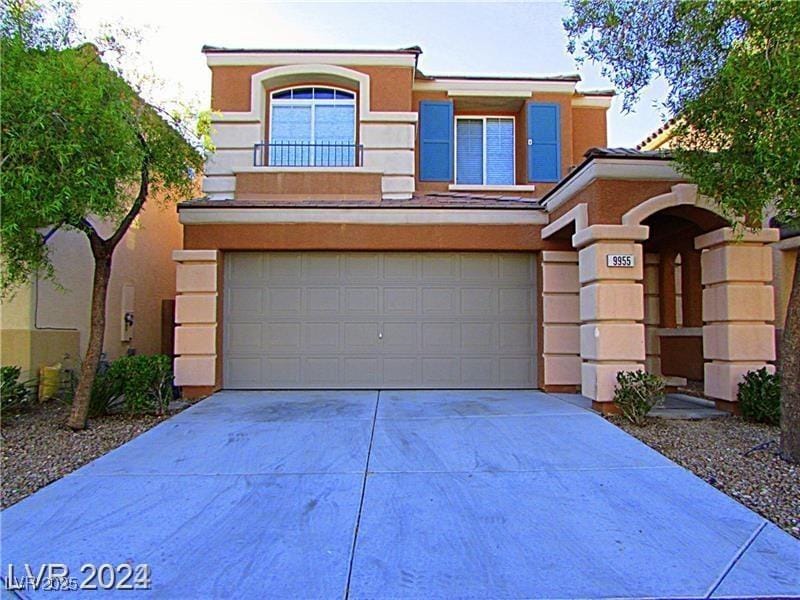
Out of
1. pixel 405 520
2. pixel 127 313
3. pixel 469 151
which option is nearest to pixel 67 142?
pixel 405 520

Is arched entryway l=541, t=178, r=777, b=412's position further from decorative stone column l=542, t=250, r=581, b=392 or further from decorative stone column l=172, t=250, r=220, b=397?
decorative stone column l=172, t=250, r=220, b=397

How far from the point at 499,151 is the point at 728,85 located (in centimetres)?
774

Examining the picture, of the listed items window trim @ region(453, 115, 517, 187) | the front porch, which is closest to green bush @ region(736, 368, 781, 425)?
the front porch

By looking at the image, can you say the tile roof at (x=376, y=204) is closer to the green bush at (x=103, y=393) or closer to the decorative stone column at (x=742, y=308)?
the decorative stone column at (x=742, y=308)

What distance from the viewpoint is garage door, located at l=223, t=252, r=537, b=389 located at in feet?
34.3

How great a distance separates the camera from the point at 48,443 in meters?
6.83

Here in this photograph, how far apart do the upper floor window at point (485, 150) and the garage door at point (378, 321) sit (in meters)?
3.18

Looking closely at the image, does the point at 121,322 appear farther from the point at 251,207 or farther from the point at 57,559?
the point at 57,559

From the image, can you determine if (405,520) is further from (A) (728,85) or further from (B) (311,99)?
(B) (311,99)

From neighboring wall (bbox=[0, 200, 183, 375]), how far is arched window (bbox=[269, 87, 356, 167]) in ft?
11.0

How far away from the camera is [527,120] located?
42.0 ft

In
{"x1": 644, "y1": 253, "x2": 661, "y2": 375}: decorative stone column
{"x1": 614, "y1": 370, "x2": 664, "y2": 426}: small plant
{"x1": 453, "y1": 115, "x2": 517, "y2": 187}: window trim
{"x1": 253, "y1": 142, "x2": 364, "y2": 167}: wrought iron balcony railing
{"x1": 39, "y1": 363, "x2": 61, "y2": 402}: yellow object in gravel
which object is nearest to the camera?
{"x1": 614, "y1": 370, "x2": 664, "y2": 426}: small plant

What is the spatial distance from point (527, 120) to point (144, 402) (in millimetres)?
9966

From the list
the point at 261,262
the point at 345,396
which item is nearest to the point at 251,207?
the point at 261,262
